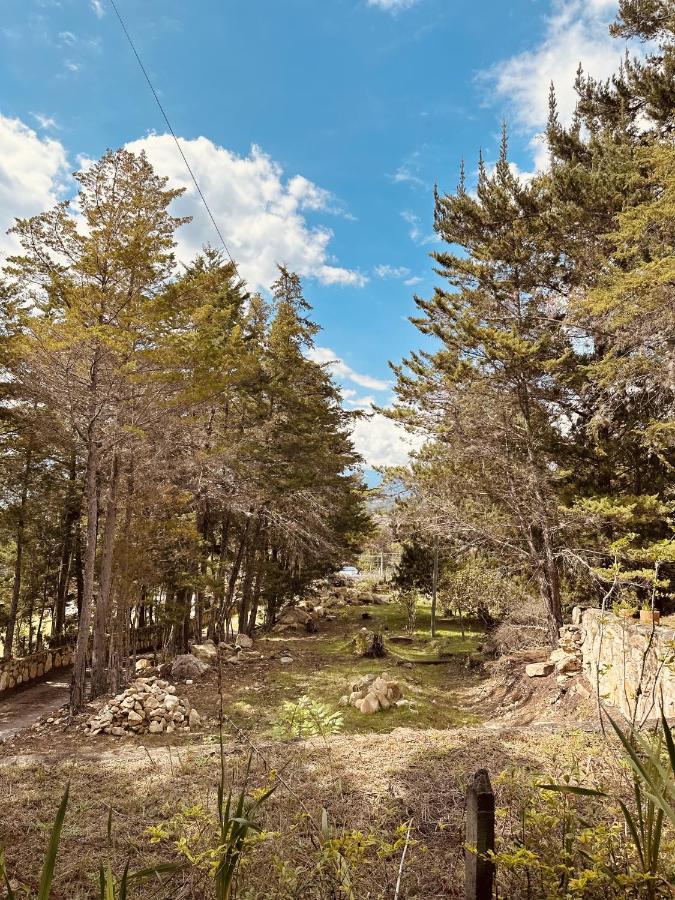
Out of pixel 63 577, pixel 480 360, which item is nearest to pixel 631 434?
pixel 480 360

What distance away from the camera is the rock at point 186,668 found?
11.0m

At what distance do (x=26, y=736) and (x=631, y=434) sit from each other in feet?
42.3

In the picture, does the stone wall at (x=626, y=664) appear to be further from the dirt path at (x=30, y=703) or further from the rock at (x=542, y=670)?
the dirt path at (x=30, y=703)

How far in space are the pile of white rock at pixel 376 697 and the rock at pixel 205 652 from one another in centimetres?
489

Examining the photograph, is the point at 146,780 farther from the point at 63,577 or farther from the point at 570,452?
the point at 63,577

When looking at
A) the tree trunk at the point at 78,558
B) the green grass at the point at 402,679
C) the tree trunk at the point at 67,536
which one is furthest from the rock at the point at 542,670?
the tree trunk at the point at 67,536

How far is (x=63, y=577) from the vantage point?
583 inches

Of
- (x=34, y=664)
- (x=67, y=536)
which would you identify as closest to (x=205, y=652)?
(x=34, y=664)

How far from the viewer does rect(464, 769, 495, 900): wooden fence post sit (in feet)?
6.06

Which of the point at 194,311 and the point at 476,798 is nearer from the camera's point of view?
the point at 476,798

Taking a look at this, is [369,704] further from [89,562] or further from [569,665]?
[89,562]

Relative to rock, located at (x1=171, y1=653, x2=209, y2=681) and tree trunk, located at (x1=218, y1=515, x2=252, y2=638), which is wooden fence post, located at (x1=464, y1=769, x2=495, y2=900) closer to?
rock, located at (x1=171, y1=653, x2=209, y2=681)

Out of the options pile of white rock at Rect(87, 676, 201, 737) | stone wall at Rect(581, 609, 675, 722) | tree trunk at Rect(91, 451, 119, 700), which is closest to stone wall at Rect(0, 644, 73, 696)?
tree trunk at Rect(91, 451, 119, 700)

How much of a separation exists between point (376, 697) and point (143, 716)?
4.20m
